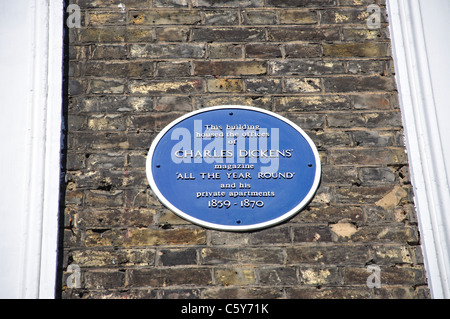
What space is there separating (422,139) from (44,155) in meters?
1.99

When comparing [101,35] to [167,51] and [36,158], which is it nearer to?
[167,51]

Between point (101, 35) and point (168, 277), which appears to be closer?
point (168, 277)

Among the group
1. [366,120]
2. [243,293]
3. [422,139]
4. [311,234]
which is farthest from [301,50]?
[243,293]

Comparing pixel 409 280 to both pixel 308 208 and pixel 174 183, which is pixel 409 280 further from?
pixel 174 183

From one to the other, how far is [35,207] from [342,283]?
1.57 m

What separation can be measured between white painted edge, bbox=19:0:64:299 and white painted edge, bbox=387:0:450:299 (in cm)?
185

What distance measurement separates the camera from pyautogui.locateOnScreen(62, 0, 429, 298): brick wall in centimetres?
257

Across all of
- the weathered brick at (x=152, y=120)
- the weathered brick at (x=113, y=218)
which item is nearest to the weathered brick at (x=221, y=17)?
the weathered brick at (x=152, y=120)

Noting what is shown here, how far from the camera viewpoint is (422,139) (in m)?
2.77

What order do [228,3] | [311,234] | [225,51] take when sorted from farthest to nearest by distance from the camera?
1. [228,3]
2. [225,51]
3. [311,234]

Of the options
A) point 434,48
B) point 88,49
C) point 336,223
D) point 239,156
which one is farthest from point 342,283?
point 88,49

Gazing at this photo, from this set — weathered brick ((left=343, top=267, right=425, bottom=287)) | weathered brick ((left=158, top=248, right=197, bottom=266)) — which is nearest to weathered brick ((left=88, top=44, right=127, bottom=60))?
weathered brick ((left=158, top=248, right=197, bottom=266))

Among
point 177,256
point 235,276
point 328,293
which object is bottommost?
point 328,293

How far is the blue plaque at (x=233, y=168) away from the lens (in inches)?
104
